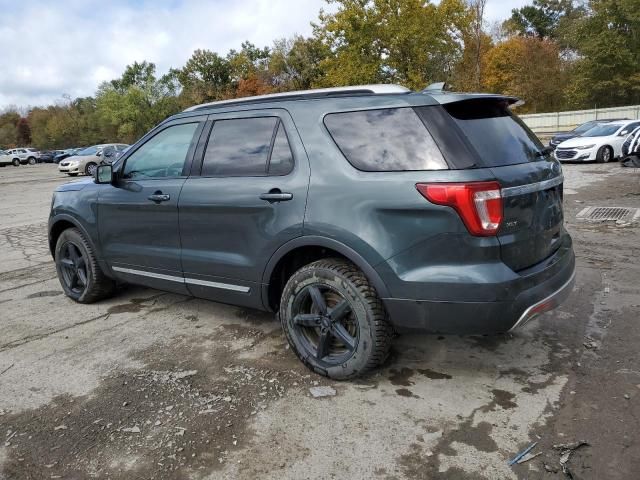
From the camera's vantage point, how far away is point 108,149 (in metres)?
28.4

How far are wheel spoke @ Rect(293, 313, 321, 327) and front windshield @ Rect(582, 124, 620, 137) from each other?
58.4ft

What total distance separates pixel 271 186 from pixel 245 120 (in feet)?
2.01

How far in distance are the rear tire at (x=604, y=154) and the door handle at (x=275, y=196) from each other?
670 inches

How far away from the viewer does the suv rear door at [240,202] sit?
3.34 meters

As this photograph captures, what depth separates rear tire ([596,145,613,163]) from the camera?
56.5 ft

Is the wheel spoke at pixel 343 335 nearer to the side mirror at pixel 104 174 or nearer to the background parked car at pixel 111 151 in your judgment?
the side mirror at pixel 104 174

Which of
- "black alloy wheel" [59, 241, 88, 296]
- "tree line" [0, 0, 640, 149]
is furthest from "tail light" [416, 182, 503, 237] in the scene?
"tree line" [0, 0, 640, 149]

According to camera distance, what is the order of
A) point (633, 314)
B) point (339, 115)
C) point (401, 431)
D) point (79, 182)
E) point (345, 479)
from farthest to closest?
point (79, 182)
point (633, 314)
point (339, 115)
point (401, 431)
point (345, 479)

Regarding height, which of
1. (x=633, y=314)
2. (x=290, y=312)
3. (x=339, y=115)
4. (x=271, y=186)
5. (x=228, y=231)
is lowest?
(x=633, y=314)

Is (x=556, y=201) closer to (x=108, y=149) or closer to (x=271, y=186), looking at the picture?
(x=271, y=186)

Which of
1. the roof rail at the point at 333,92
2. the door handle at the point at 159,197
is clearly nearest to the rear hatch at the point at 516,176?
the roof rail at the point at 333,92

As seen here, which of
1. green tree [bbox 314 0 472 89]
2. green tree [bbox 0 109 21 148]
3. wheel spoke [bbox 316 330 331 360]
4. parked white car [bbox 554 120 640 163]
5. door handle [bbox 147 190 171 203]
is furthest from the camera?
green tree [bbox 0 109 21 148]

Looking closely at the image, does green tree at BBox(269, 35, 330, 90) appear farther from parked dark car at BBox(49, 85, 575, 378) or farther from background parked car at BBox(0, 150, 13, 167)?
parked dark car at BBox(49, 85, 575, 378)

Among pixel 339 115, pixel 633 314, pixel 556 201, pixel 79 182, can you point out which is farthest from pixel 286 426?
pixel 79 182
